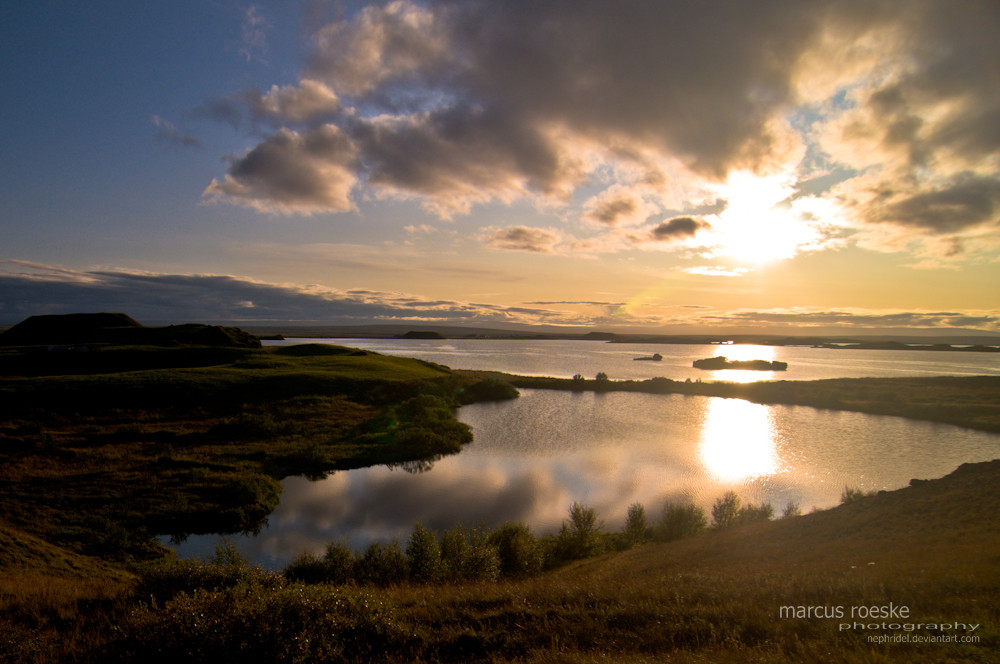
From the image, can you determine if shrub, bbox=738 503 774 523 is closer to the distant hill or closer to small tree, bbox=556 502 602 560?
small tree, bbox=556 502 602 560

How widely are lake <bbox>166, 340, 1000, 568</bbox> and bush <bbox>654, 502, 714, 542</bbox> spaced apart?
2062 millimetres

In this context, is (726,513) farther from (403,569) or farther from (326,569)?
(326,569)

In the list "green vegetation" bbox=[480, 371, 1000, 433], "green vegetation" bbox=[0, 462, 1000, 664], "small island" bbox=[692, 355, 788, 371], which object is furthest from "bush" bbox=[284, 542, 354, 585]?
"small island" bbox=[692, 355, 788, 371]

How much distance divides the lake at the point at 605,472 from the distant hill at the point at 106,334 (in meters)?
47.1

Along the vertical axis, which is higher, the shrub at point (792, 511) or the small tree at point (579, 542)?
the shrub at point (792, 511)

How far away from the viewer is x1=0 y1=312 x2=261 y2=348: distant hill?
6519 cm

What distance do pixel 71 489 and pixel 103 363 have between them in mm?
42493

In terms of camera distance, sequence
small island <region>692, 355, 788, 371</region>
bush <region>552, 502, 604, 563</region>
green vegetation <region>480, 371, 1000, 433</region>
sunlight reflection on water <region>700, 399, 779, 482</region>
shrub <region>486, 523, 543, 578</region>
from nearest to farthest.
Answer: shrub <region>486, 523, 543, 578</region> → bush <region>552, 502, 604, 563</region> → sunlight reflection on water <region>700, 399, 779, 482</region> → green vegetation <region>480, 371, 1000, 433</region> → small island <region>692, 355, 788, 371</region>

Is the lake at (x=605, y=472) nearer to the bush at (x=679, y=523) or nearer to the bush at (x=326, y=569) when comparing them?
the bush at (x=679, y=523)

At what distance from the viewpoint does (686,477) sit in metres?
26.8

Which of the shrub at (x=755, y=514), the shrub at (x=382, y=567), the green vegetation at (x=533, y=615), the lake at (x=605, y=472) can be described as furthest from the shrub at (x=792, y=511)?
the shrub at (x=382, y=567)

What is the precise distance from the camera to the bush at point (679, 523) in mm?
18484

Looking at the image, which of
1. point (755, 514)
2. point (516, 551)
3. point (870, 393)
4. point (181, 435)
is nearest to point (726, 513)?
point (755, 514)

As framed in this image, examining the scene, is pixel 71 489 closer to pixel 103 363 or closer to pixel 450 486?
pixel 450 486
